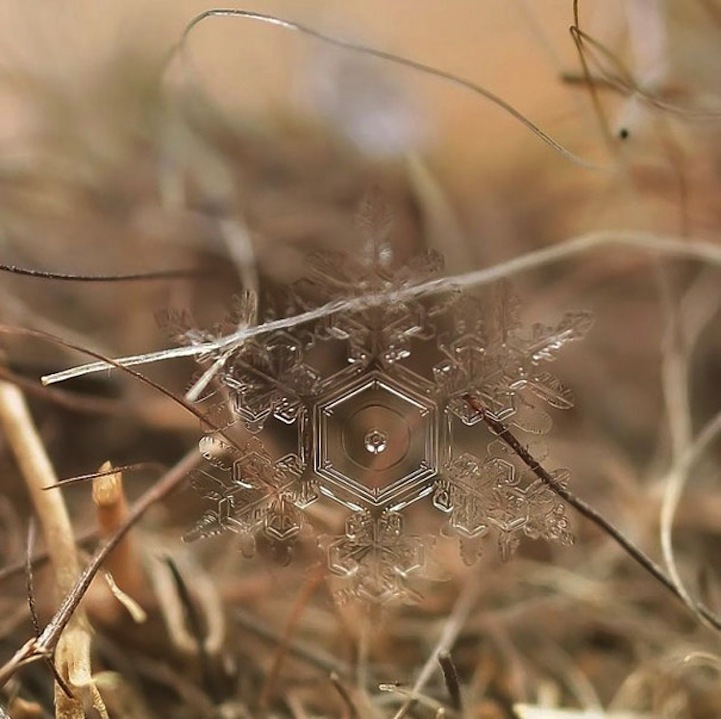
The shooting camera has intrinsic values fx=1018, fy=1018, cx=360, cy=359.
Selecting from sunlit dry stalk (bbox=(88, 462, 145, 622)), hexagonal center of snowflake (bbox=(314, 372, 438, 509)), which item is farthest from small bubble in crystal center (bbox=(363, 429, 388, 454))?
sunlit dry stalk (bbox=(88, 462, 145, 622))

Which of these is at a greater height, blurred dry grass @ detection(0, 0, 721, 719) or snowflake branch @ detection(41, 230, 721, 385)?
snowflake branch @ detection(41, 230, 721, 385)

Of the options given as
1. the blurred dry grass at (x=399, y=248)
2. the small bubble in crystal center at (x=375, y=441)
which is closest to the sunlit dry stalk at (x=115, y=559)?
the blurred dry grass at (x=399, y=248)

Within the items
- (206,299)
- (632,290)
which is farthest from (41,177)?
(632,290)

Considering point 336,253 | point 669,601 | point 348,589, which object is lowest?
point 669,601

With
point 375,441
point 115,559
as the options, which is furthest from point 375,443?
point 115,559

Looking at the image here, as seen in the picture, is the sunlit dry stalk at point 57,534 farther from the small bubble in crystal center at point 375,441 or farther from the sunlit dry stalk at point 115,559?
the small bubble in crystal center at point 375,441

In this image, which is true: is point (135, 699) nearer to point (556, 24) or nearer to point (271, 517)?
point (271, 517)

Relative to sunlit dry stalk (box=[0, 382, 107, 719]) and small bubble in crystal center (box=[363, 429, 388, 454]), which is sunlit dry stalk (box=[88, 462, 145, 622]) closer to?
sunlit dry stalk (box=[0, 382, 107, 719])
